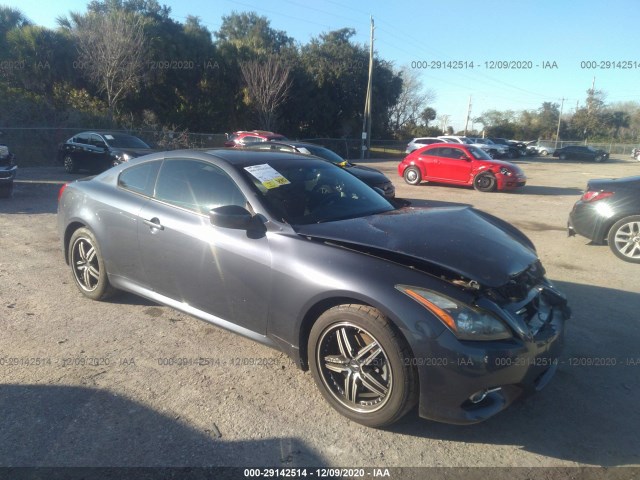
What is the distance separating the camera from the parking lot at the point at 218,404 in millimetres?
2846

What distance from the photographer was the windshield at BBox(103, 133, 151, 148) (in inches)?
625

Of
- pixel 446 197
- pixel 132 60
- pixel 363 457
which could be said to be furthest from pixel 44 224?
pixel 132 60

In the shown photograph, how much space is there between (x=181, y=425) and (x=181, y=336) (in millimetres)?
1322

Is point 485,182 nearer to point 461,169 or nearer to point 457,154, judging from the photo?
point 461,169

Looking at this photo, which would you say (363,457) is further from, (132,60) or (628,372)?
(132,60)

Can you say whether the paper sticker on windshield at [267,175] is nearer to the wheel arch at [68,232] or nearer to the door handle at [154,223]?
the door handle at [154,223]

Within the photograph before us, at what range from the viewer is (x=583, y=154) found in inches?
1614

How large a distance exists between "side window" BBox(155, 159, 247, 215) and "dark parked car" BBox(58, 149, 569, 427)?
13mm

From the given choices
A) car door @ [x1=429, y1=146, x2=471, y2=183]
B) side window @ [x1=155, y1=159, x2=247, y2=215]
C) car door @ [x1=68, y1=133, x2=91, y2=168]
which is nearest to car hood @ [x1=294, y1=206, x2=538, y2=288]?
side window @ [x1=155, y1=159, x2=247, y2=215]

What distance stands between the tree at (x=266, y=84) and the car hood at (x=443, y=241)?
34198mm

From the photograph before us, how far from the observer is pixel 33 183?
1396 centimetres

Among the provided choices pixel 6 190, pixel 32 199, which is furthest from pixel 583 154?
pixel 6 190

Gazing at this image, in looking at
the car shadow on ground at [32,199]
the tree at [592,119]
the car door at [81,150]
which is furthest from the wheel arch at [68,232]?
the tree at [592,119]

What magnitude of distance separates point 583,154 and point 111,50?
118 ft
